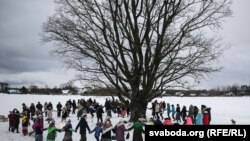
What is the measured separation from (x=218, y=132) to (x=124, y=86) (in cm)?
1655

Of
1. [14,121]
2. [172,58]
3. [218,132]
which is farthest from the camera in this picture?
[14,121]

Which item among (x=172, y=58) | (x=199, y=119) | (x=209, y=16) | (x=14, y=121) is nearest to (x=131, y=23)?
(x=172, y=58)

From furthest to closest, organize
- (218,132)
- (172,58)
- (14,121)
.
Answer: (14,121) < (172,58) < (218,132)

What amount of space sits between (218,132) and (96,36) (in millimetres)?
17728

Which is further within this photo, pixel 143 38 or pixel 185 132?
pixel 143 38

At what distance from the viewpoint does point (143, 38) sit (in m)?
24.3

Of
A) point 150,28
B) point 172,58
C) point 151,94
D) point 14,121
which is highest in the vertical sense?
point 150,28

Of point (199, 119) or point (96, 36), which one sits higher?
point (96, 36)

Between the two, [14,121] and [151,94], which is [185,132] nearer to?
[151,94]

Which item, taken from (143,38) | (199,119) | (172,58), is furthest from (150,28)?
(199,119)

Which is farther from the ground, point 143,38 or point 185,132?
point 143,38

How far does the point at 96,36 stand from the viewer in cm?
2489

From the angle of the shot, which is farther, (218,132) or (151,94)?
(151,94)

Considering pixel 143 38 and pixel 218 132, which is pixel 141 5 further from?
pixel 218 132
